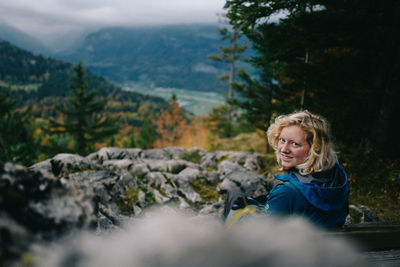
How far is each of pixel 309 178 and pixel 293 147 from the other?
1.21ft

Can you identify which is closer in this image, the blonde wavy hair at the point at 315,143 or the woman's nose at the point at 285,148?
the blonde wavy hair at the point at 315,143

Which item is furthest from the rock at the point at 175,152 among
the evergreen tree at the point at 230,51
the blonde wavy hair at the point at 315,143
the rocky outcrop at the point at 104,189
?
the evergreen tree at the point at 230,51

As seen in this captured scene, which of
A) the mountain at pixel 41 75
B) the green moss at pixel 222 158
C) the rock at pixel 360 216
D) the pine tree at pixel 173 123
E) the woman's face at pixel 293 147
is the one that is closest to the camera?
the woman's face at pixel 293 147

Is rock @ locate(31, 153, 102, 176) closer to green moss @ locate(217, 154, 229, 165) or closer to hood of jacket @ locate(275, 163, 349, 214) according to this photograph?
hood of jacket @ locate(275, 163, 349, 214)

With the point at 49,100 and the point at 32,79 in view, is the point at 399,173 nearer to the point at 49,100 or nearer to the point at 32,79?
the point at 49,100

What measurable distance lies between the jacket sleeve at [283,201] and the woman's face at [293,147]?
1.09 ft

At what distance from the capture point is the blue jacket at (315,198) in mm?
1855

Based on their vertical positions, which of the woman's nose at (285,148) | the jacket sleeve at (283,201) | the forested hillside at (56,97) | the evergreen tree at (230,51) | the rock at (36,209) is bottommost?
the forested hillside at (56,97)

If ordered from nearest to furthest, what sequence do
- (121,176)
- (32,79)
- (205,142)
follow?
(121,176) → (205,142) → (32,79)

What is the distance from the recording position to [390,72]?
5473 mm

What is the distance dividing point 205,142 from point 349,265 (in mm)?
19941

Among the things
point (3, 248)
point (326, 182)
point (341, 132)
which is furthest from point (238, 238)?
point (341, 132)

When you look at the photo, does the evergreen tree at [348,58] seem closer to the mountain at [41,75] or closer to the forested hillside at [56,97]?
the forested hillside at [56,97]

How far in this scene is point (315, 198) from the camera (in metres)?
1.84
